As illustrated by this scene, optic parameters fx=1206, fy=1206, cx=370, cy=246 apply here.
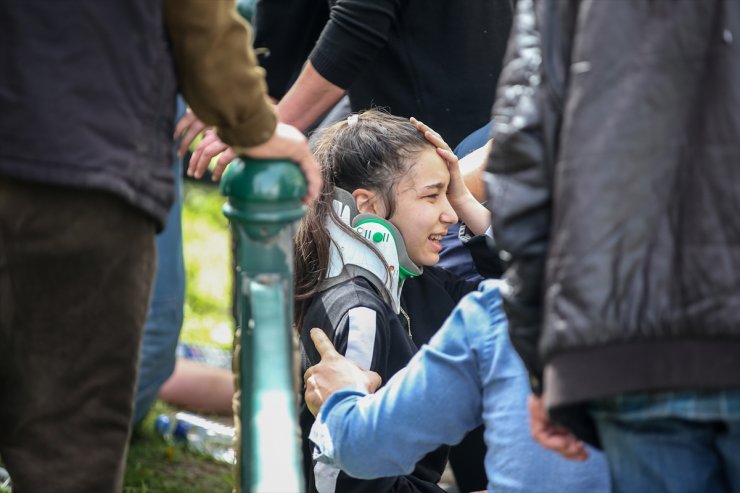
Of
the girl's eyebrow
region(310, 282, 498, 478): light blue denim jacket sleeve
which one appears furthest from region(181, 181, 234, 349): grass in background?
region(310, 282, 498, 478): light blue denim jacket sleeve

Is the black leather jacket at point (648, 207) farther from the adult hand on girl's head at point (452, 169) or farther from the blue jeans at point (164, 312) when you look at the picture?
the blue jeans at point (164, 312)

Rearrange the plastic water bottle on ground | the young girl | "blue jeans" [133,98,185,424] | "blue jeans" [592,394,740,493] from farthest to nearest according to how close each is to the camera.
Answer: the plastic water bottle on ground, "blue jeans" [133,98,185,424], the young girl, "blue jeans" [592,394,740,493]

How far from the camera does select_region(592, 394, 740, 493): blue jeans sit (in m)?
1.78

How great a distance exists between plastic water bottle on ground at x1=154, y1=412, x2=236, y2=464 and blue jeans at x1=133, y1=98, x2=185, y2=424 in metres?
0.46

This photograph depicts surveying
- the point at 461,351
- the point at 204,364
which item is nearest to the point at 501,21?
the point at 461,351

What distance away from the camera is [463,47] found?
359 cm

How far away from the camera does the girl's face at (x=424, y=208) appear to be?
123 inches

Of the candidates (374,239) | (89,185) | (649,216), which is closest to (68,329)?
(89,185)

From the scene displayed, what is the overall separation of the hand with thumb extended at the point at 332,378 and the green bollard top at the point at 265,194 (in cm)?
64

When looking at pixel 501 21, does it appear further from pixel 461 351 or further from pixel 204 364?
pixel 204 364

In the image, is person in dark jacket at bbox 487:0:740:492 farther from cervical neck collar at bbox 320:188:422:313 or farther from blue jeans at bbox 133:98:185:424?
blue jeans at bbox 133:98:185:424

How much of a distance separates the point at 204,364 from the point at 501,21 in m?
2.29

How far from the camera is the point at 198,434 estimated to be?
181 inches

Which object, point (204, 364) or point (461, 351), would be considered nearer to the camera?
point (461, 351)
